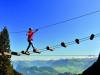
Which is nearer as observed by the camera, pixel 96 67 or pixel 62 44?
pixel 96 67

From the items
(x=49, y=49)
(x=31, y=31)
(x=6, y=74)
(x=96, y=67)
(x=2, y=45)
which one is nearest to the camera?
(x=96, y=67)

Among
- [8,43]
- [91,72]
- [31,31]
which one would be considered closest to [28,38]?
[31,31]

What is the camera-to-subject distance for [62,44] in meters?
42.5

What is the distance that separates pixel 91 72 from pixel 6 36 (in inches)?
4468

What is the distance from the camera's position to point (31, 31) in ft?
135

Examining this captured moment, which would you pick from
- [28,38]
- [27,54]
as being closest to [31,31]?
[28,38]

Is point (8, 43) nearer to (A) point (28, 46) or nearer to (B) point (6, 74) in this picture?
(B) point (6, 74)

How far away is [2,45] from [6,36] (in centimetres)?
936

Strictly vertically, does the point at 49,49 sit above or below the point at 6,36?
below

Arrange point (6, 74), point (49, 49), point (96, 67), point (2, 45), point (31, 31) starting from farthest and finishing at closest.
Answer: point (2, 45) < point (6, 74) < point (49, 49) < point (31, 31) < point (96, 67)

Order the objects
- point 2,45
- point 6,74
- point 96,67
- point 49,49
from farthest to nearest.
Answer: point 2,45
point 6,74
point 49,49
point 96,67

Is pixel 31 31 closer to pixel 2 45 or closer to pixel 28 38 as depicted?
pixel 28 38

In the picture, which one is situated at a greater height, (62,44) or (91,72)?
(62,44)

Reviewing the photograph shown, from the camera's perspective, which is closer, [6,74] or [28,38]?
[28,38]
